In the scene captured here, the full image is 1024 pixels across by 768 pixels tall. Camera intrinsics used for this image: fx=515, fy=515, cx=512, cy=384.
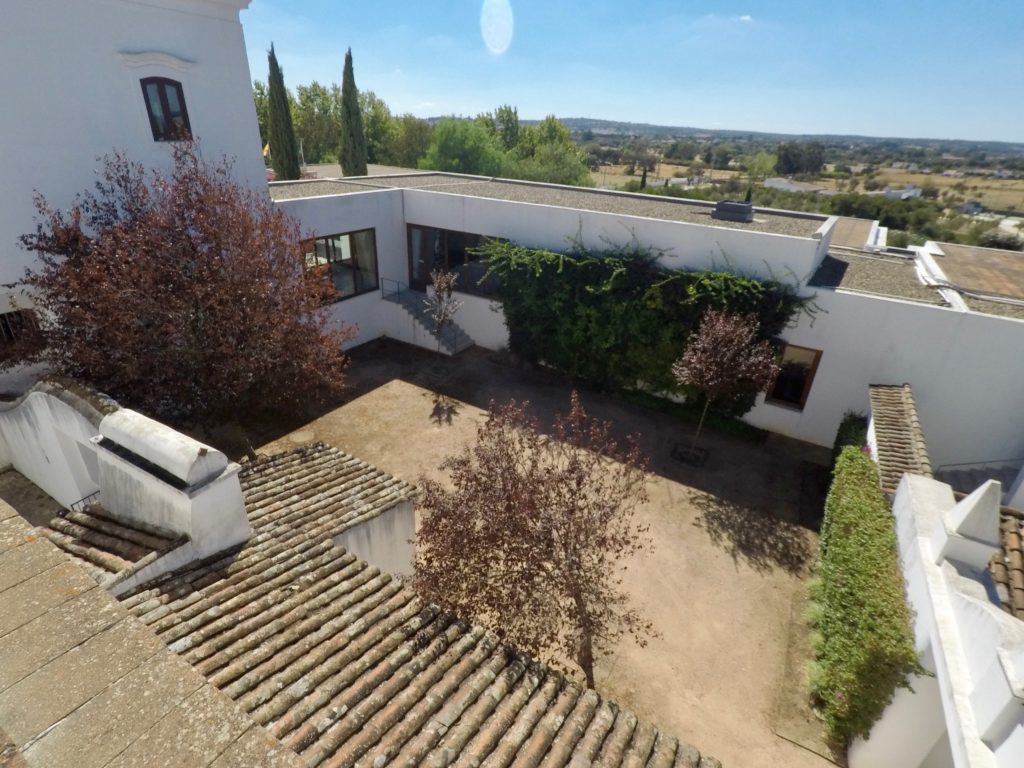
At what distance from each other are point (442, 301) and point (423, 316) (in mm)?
1893

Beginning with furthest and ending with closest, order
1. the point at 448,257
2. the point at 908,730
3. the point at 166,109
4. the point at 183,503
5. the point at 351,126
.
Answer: the point at 351,126 → the point at 448,257 → the point at 166,109 → the point at 908,730 → the point at 183,503

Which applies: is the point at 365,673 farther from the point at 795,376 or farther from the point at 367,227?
the point at 367,227

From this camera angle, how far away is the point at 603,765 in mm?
4727

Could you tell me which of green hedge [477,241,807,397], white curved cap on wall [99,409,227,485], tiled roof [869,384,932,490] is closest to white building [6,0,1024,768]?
green hedge [477,241,807,397]

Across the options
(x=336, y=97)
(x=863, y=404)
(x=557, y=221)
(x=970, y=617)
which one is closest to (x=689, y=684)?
(x=970, y=617)

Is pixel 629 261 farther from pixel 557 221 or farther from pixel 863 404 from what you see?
pixel 863 404

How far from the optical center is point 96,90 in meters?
11.7

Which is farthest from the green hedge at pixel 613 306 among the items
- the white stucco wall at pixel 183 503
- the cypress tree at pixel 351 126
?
the cypress tree at pixel 351 126

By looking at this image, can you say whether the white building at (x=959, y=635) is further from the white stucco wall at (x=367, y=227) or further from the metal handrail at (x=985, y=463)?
the white stucco wall at (x=367, y=227)

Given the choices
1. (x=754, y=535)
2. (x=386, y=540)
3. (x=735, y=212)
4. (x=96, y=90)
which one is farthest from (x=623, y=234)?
(x=96, y=90)

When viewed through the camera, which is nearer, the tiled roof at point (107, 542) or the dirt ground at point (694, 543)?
the tiled roof at point (107, 542)

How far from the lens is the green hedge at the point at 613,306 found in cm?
1442

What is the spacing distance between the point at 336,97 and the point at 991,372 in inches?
2620

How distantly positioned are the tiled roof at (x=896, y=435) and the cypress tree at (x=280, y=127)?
129 feet
